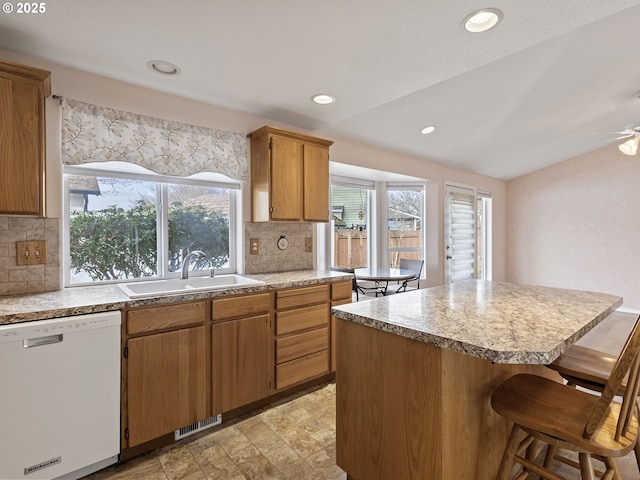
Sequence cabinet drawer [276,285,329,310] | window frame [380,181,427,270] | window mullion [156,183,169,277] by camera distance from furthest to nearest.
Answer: window frame [380,181,427,270] < window mullion [156,183,169,277] < cabinet drawer [276,285,329,310]

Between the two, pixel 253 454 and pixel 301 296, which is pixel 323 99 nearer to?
pixel 301 296

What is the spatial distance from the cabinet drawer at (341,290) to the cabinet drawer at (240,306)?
2.05 ft

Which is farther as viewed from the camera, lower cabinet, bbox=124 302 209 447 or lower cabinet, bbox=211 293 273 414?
lower cabinet, bbox=211 293 273 414

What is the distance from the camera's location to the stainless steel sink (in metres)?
2.22

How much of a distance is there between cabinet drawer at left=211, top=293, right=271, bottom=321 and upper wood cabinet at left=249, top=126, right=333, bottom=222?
72cm

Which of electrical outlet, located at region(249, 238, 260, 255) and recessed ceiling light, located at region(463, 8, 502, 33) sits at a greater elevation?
recessed ceiling light, located at region(463, 8, 502, 33)

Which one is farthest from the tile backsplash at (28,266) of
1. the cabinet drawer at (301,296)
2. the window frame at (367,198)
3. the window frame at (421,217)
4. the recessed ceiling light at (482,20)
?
the window frame at (421,217)

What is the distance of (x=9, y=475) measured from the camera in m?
1.47

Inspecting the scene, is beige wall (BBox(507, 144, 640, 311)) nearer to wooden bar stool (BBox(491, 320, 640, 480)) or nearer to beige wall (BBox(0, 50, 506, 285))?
beige wall (BBox(0, 50, 506, 285))

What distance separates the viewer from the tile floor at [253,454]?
1724mm

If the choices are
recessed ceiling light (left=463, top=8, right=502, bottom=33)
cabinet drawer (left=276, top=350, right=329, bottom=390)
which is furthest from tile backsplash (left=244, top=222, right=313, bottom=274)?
recessed ceiling light (left=463, top=8, right=502, bottom=33)

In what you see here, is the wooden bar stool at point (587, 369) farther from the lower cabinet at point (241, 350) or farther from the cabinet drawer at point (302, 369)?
the lower cabinet at point (241, 350)

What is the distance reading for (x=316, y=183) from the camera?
2.94 meters

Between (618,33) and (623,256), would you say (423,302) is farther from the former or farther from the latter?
(623,256)
